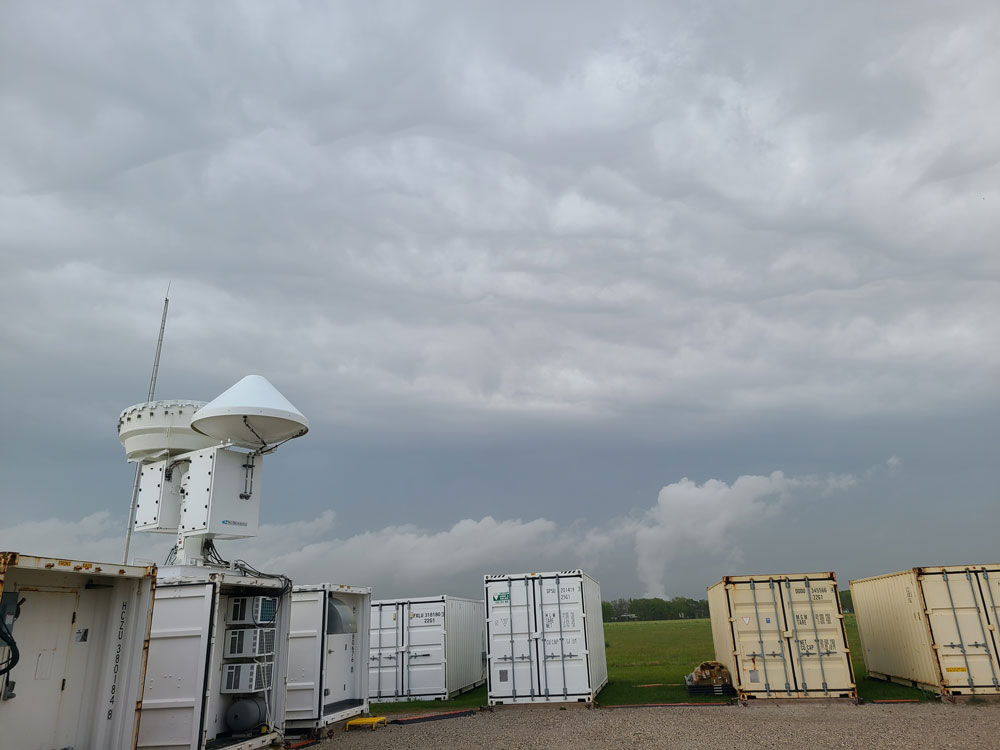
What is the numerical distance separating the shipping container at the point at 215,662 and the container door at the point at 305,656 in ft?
4.14

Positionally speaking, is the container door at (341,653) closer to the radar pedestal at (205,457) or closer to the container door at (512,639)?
the radar pedestal at (205,457)

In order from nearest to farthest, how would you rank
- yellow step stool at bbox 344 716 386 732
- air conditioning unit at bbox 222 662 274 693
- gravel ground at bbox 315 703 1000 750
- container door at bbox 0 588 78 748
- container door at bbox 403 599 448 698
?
container door at bbox 0 588 78 748, gravel ground at bbox 315 703 1000 750, air conditioning unit at bbox 222 662 274 693, yellow step stool at bbox 344 716 386 732, container door at bbox 403 599 448 698

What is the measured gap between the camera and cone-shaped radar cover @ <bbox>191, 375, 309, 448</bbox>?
1332 cm

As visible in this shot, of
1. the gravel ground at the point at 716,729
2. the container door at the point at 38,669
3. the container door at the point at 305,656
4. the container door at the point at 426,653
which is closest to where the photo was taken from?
the container door at the point at 38,669

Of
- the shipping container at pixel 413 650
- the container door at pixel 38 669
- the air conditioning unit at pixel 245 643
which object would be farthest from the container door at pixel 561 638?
the container door at pixel 38 669

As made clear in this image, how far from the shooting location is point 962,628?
16.3 m

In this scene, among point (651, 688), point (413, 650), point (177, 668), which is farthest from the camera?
point (413, 650)

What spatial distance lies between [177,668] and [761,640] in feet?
44.0

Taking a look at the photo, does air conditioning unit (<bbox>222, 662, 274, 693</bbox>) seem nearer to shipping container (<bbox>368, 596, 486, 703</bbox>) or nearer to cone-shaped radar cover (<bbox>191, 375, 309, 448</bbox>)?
cone-shaped radar cover (<bbox>191, 375, 309, 448</bbox>)

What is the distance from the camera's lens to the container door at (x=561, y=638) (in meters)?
17.7

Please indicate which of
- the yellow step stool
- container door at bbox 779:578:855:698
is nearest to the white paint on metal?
the yellow step stool

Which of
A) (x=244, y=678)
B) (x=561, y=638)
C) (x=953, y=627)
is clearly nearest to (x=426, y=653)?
(x=561, y=638)

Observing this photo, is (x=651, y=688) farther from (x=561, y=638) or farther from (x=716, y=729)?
(x=716, y=729)

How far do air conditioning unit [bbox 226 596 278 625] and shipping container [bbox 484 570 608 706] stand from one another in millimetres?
7159
